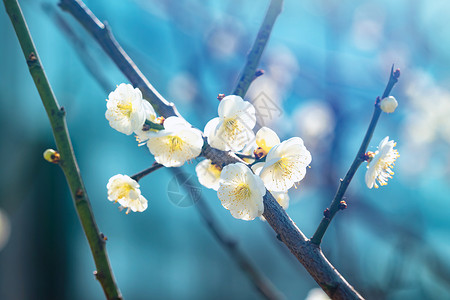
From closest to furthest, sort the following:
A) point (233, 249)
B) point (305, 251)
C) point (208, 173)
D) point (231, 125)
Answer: point (305, 251)
point (231, 125)
point (208, 173)
point (233, 249)

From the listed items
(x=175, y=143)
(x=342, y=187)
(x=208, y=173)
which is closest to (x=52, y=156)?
(x=175, y=143)

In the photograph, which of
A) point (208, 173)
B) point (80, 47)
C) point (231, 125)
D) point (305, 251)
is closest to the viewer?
point (305, 251)

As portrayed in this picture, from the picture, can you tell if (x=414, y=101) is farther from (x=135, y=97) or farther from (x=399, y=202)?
(x=135, y=97)

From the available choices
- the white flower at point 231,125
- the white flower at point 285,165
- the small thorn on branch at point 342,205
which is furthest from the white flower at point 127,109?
the small thorn on branch at point 342,205

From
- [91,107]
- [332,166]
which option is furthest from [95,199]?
[332,166]

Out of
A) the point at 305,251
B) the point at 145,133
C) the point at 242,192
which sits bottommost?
the point at 305,251

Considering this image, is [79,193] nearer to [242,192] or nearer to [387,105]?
[242,192]

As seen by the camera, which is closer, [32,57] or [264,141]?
[32,57]

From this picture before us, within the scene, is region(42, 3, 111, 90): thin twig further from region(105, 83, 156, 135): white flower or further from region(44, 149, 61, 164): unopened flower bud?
region(44, 149, 61, 164): unopened flower bud
